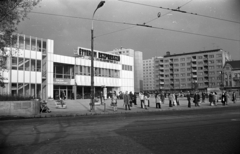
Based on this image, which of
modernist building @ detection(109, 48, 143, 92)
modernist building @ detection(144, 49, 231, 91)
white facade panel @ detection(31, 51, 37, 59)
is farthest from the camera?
modernist building @ detection(109, 48, 143, 92)

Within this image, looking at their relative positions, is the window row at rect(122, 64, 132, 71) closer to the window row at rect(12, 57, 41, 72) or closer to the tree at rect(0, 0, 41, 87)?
the window row at rect(12, 57, 41, 72)

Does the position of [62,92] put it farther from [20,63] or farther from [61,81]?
[20,63]

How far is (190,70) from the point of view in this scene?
109125 millimetres

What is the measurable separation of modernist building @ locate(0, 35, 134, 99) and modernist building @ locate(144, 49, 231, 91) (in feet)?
179

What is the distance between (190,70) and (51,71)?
274 ft

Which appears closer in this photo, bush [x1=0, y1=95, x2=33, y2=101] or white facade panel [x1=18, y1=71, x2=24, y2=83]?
bush [x1=0, y1=95, x2=33, y2=101]

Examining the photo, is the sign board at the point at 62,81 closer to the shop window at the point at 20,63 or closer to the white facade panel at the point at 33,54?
the white facade panel at the point at 33,54

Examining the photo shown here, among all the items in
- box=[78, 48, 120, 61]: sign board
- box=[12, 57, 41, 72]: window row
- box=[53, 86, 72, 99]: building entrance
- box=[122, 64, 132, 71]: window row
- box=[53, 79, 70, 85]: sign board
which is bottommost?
box=[53, 86, 72, 99]: building entrance

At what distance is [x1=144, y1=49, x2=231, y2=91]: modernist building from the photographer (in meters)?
101

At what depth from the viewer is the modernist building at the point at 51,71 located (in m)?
35.7

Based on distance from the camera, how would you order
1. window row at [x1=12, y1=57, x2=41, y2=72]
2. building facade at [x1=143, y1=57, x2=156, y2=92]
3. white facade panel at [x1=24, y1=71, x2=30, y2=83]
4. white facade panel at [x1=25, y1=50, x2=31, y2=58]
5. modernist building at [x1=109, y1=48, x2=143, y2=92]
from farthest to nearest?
building facade at [x1=143, y1=57, x2=156, y2=92] < modernist building at [x1=109, y1=48, x2=143, y2=92] < white facade panel at [x1=25, y1=50, x2=31, y2=58] < white facade panel at [x1=24, y1=71, x2=30, y2=83] < window row at [x1=12, y1=57, x2=41, y2=72]

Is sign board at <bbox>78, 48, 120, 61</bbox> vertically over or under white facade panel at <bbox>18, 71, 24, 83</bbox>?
over

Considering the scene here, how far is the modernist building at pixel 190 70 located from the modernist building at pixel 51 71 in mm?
54675

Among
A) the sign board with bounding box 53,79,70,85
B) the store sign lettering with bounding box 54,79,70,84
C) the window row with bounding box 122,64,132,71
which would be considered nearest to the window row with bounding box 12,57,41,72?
the sign board with bounding box 53,79,70,85
